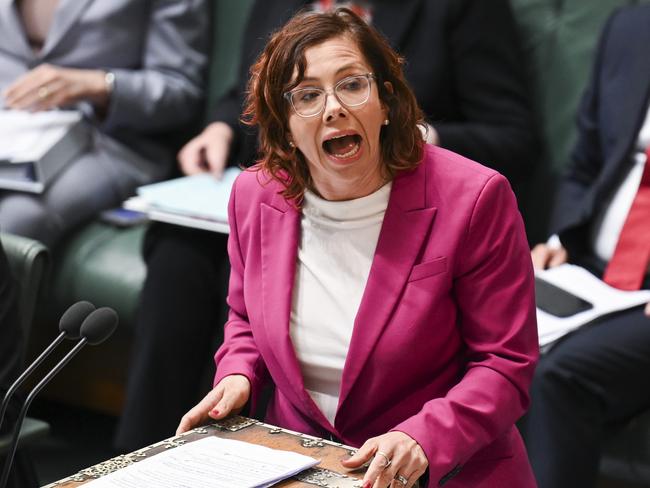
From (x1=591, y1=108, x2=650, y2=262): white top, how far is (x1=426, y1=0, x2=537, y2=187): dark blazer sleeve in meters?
0.35

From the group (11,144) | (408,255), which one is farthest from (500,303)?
(11,144)

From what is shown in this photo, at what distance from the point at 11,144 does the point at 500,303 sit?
197 centimetres

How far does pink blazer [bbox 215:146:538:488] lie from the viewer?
1.70 m

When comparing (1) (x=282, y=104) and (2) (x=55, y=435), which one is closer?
(1) (x=282, y=104)

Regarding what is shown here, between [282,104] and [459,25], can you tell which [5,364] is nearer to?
[282,104]

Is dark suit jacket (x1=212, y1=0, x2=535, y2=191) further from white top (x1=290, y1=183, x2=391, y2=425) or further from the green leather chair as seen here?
white top (x1=290, y1=183, x2=391, y2=425)

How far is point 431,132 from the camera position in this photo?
2865 mm

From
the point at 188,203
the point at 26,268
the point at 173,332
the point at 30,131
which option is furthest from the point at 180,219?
the point at 30,131

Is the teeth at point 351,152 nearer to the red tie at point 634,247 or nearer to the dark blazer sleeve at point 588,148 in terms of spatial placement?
the red tie at point 634,247

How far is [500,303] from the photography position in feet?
5.62

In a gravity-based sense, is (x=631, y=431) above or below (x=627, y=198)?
below

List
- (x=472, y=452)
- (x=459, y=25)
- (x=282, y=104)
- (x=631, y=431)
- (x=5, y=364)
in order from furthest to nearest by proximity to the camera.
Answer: (x=459, y=25)
(x=631, y=431)
(x=5, y=364)
(x=282, y=104)
(x=472, y=452)

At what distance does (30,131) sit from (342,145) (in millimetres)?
1784

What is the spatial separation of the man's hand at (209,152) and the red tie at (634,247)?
3.51 feet
